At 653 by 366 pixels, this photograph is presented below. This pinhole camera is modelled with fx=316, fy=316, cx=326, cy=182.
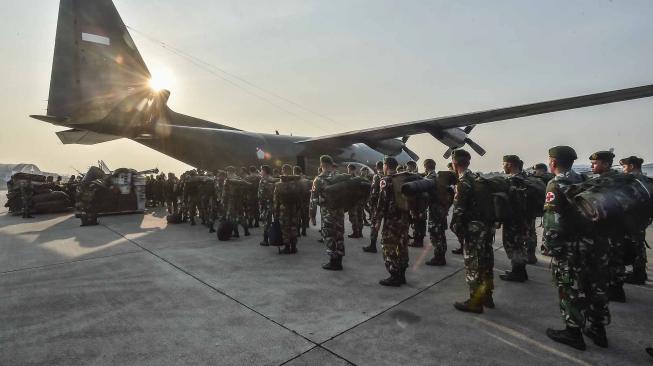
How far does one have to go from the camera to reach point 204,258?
6738 mm

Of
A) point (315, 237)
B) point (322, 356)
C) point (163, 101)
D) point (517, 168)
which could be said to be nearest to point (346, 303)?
point (322, 356)

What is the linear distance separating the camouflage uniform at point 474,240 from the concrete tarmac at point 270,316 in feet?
1.24

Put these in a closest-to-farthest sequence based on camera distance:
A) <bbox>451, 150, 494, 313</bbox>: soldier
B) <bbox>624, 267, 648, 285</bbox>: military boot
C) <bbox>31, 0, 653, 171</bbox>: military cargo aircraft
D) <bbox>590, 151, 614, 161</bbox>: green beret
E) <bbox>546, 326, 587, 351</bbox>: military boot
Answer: <bbox>546, 326, 587, 351</bbox>: military boot → <bbox>590, 151, 614, 161</bbox>: green beret → <bbox>451, 150, 494, 313</bbox>: soldier → <bbox>624, 267, 648, 285</bbox>: military boot → <bbox>31, 0, 653, 171</bbox>: military cargo aircraft

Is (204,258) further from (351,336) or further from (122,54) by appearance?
(122,54)

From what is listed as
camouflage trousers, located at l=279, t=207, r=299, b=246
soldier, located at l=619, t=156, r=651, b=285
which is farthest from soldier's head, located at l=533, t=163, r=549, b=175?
camouflage trousers, located at l=279, t=207, r=299, b=246

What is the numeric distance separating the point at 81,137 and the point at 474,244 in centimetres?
1684

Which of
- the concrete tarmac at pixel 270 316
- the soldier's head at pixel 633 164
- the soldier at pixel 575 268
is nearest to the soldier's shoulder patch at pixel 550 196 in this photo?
the soldier at pixel 575 268

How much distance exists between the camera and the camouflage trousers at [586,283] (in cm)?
322

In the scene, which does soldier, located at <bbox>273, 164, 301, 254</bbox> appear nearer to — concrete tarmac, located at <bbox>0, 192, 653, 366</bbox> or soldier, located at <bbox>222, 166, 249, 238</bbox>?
concrete tarmac, located at <bbox>0, 192, 653, 366</bbox>

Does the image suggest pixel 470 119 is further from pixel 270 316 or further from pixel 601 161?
pixel 270 316

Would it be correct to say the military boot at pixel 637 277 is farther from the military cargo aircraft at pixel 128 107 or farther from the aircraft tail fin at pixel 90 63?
the aircraft tail fin at pixel 90 63

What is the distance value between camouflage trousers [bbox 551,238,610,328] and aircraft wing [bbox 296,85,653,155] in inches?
323

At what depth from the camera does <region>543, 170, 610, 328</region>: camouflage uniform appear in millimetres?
3229

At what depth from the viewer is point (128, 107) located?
498 inches
